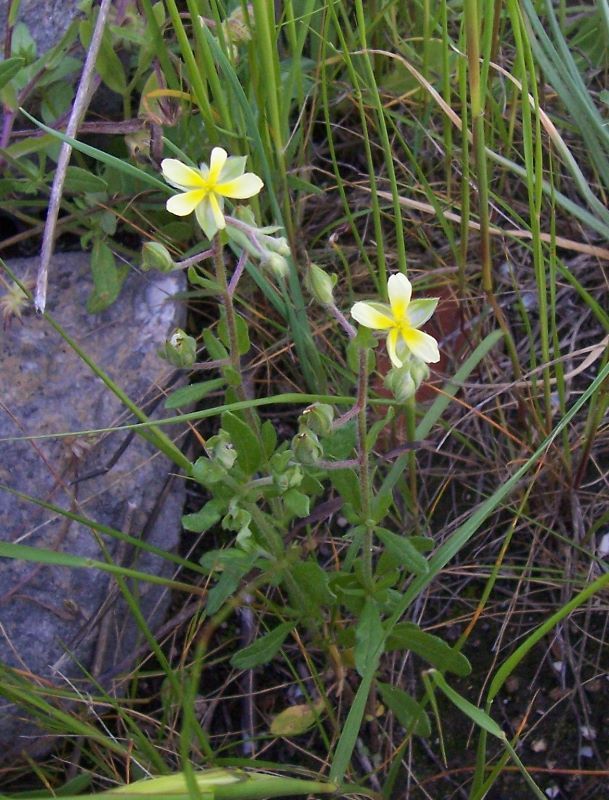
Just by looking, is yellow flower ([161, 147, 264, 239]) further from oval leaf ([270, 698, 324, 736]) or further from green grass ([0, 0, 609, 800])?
oval leaf ([270, 698, 324, 736])

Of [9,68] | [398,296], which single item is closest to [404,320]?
[398,296]

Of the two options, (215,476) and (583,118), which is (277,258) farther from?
(583,118)

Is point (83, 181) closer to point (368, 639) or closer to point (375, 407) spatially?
point (375, 407)

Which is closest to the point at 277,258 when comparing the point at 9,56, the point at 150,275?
the point at 150,275

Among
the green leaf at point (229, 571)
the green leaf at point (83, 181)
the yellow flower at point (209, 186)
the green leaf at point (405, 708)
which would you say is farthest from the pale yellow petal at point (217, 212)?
the green leaf at point (405, 708)

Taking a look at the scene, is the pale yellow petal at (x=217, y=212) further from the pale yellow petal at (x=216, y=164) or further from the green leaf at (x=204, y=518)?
the green leaf at (x=204, y=518)

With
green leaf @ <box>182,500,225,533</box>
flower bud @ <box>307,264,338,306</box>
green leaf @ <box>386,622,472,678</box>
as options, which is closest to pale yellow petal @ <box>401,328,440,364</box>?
flower bud @ <box>307,264,338,306</box>
